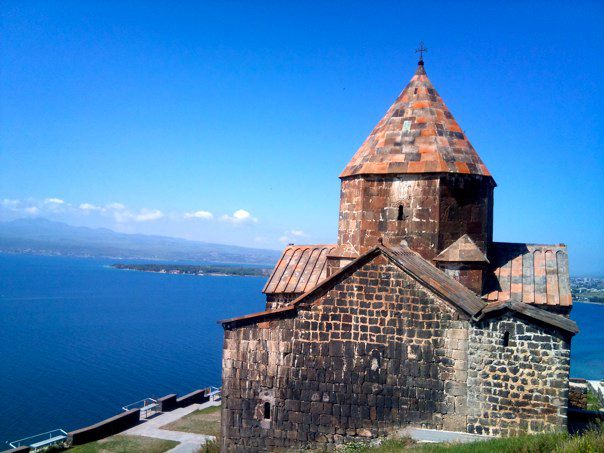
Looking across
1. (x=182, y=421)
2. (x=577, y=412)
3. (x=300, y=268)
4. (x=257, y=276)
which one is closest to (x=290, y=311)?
(x=300, y=268)

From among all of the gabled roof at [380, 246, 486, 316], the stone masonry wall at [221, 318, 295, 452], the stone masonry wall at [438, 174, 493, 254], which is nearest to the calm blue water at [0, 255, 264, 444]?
the stone masonry wall at [221, 318, 295, 452]

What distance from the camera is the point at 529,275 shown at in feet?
30.1

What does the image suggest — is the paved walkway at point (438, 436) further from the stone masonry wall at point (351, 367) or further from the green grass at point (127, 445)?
the green grass at point (127, 445)

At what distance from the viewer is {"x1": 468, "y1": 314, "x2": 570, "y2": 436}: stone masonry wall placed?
695cm

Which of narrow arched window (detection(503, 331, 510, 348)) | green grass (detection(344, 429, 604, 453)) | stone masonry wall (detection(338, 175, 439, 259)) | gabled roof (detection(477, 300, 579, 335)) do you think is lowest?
green grass (detection(344, 429, 604, 453))

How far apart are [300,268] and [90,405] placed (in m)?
16.8

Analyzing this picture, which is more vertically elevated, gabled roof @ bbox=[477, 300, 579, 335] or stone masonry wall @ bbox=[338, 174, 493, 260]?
stone masonry wall @ bbox=[338, 174, 493, 260]

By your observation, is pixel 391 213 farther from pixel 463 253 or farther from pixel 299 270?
pixel 299 270

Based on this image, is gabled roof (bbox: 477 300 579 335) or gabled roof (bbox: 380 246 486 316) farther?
gabled roof (bbox: 380 246 486 316)

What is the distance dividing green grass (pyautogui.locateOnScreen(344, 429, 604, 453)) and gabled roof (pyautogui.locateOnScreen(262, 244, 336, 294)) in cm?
358

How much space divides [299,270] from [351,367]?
10.6 ft

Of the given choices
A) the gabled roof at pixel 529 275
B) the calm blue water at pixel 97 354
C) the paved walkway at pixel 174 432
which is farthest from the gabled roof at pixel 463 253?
the calm blue water at pixel 97 354

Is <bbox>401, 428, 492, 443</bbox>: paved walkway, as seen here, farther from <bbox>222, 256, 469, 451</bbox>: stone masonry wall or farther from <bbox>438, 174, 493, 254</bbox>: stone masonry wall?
<bbox>438, 174, 493, 254</bbox>: stone masonry wall

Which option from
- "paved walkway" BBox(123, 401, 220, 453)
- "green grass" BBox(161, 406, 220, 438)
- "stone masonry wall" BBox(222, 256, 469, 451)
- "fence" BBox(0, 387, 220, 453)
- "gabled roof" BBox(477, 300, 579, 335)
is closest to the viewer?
"gabled roof" BBox(477, 300, 579, 335)
